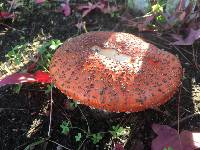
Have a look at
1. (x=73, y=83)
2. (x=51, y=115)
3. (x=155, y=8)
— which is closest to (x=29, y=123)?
(x=51, y=115)

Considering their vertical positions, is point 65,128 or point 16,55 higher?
point 16,55

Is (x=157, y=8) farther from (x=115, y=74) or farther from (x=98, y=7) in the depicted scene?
(x=115, y=74)

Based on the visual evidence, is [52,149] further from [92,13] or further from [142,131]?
[92,13]

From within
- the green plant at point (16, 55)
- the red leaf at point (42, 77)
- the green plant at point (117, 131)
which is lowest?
the green plant at point (117, 131)

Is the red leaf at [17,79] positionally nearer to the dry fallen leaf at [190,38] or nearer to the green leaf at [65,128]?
the green leaf at [65,128]

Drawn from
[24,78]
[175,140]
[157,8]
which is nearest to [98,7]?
[157,8]

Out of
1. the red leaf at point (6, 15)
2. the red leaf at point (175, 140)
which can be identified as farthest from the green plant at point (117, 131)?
the red leaf at point (6, 15)
